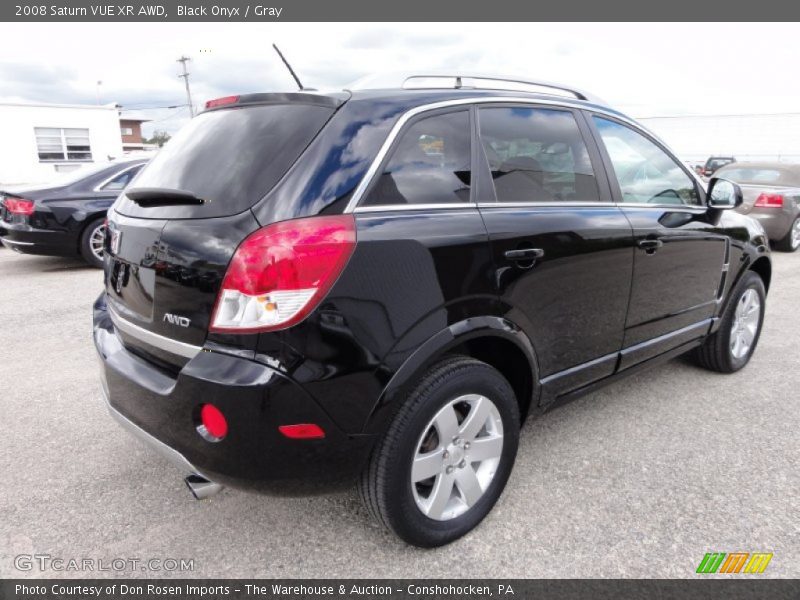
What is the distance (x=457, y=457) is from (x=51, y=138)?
30024 millimetres

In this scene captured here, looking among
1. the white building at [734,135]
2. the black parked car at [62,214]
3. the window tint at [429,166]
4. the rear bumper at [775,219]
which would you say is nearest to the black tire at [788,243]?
the rear bumper at [775,219]

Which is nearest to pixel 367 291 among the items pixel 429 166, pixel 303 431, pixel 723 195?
pixel 303 431

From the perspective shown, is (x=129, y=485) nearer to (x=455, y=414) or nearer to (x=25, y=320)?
(x=455, y=414)

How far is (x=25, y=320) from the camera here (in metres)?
5.37

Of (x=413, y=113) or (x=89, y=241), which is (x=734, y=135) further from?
(x=413, y=113)

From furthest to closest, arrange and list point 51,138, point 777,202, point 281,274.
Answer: point 51,138, point 777,202, point 281,274

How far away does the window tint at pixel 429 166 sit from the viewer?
210cm

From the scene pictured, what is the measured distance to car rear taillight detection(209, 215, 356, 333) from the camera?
1819mm

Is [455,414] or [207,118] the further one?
[207,118]

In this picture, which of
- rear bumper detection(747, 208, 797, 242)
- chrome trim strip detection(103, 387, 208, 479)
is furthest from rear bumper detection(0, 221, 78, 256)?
rear bumper detection(747, 208, 797, 242)

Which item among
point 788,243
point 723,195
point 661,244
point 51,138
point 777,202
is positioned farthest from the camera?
point 51,138

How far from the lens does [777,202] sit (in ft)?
31.6

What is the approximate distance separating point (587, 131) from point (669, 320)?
121 cm
